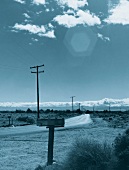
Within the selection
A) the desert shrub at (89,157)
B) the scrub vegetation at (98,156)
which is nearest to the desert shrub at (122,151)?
the scrub vegetation at (98,156)

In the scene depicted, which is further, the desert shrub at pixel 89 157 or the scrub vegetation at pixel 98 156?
the desert shrub at pixel 89 157

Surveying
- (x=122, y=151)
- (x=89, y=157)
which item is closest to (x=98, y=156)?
(x=89, y=157)

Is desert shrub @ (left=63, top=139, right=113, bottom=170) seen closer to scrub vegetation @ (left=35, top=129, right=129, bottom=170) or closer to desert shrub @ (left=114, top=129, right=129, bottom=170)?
scrub vegetation @ (left=35, top=129, right=129, bottom=170)

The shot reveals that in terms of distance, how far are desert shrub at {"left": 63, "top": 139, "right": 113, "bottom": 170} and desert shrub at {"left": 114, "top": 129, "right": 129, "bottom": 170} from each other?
212 mm

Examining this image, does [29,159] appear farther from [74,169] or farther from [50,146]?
[74,169]

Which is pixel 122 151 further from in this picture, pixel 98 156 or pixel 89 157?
pixel 89 157

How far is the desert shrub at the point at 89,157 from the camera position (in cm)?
680

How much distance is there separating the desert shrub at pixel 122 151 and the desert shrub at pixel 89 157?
21 centimetres

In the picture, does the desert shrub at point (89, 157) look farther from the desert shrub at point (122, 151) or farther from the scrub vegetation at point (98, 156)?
the desert shrub at point (122, 151)

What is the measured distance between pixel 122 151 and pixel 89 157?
967 millimetres

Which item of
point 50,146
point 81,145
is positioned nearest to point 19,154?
point 50,146

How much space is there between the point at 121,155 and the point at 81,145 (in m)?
1.51

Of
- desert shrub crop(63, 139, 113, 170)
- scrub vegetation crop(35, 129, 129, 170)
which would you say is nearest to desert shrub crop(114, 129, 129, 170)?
scrub vegetation crop(35, 129, 129, 170)

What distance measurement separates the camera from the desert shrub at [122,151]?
6354 mm
